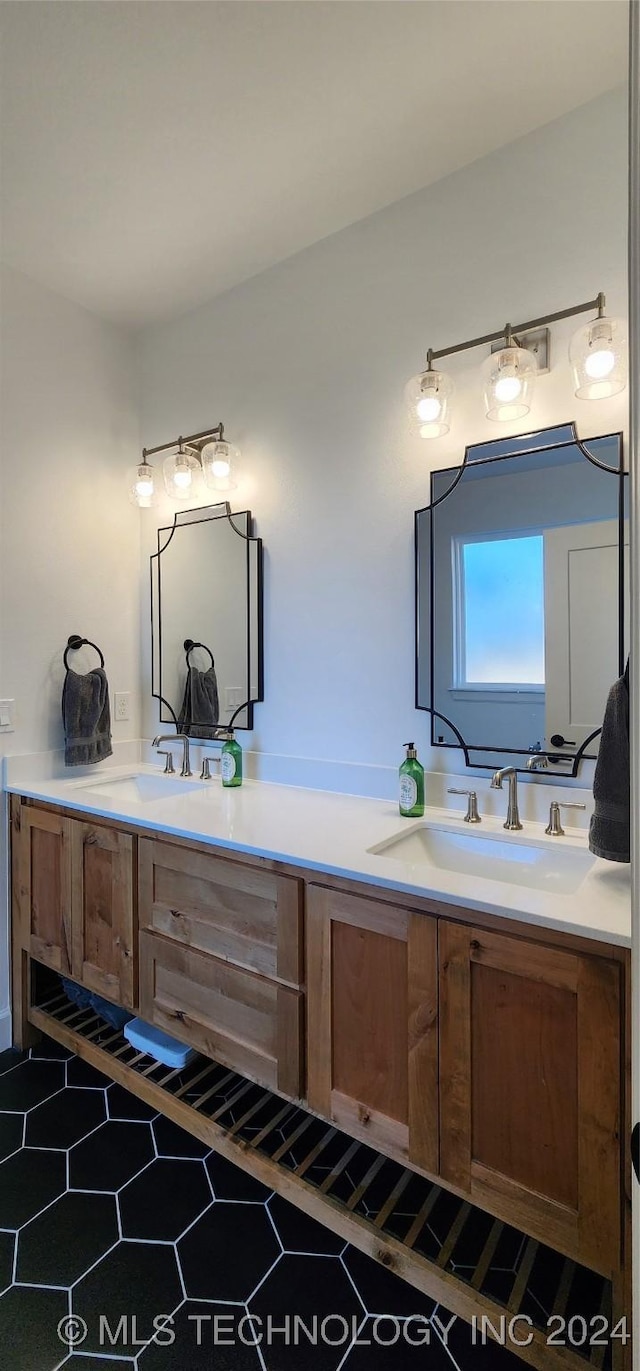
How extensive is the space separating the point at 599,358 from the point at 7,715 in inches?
81.3

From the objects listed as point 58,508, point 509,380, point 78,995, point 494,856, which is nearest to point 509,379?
point 509,380

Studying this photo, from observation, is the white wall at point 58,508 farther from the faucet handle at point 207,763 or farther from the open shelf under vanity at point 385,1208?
the open shelf under vanity at point 385,1208

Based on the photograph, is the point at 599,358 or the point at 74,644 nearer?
the point at 599,358

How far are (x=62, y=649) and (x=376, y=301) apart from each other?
1.62 m

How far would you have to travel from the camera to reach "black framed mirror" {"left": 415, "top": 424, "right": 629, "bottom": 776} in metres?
1.44

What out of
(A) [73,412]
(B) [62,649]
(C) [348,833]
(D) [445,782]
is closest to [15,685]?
(B) [62,649]

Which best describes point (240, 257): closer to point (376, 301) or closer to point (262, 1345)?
point (376, 301)

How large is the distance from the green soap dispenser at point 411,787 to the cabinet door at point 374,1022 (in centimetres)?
44

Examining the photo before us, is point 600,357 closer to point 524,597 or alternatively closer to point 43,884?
point 524,597

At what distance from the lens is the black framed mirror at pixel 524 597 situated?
144 cm

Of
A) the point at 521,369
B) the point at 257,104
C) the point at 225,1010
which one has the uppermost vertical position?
the point at 257,104

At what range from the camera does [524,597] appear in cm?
155

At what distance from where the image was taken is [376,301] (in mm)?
1812

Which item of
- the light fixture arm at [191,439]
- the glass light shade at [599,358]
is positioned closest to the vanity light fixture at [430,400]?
the glass light shade at [599,358]
